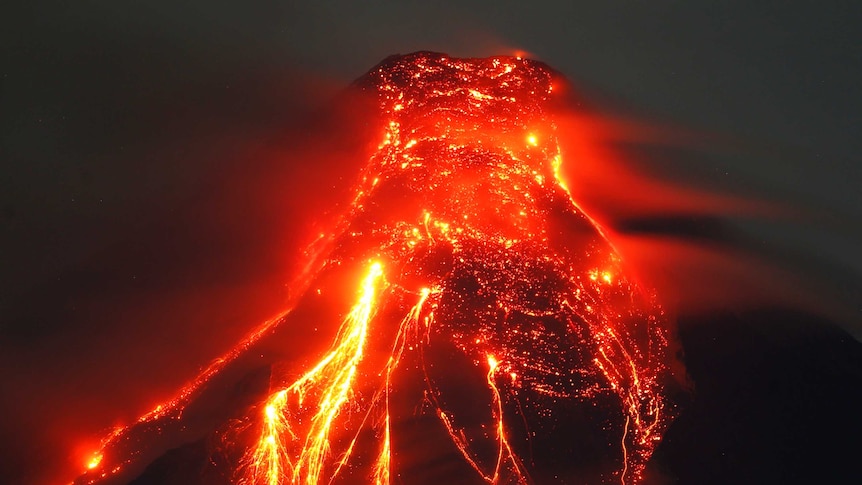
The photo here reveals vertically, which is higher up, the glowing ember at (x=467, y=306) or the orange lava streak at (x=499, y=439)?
the glowing ember at (x=467, y=306)

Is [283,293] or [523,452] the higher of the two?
[283,293]

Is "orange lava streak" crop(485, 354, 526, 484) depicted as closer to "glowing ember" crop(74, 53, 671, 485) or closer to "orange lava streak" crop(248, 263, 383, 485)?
"glowing ember" crop(74, 53, 671, 485)

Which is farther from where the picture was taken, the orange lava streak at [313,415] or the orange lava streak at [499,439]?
the orange lava streak at [499,439]

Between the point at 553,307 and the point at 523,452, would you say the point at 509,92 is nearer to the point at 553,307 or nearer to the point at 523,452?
the point at 553,307

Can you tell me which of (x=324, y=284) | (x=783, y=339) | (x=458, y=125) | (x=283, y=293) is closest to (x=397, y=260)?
(x=324, y=284)

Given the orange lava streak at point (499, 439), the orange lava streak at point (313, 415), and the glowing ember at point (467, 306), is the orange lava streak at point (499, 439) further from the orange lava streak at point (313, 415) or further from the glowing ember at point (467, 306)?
the orange lava streak at point (313, 415)

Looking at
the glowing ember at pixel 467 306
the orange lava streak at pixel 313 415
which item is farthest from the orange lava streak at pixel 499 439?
the orange lava streak at pixel 313 415

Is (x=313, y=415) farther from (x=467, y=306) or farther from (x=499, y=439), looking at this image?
(x=467, y=306)

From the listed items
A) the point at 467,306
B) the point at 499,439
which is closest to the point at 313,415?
the point at 499,439
